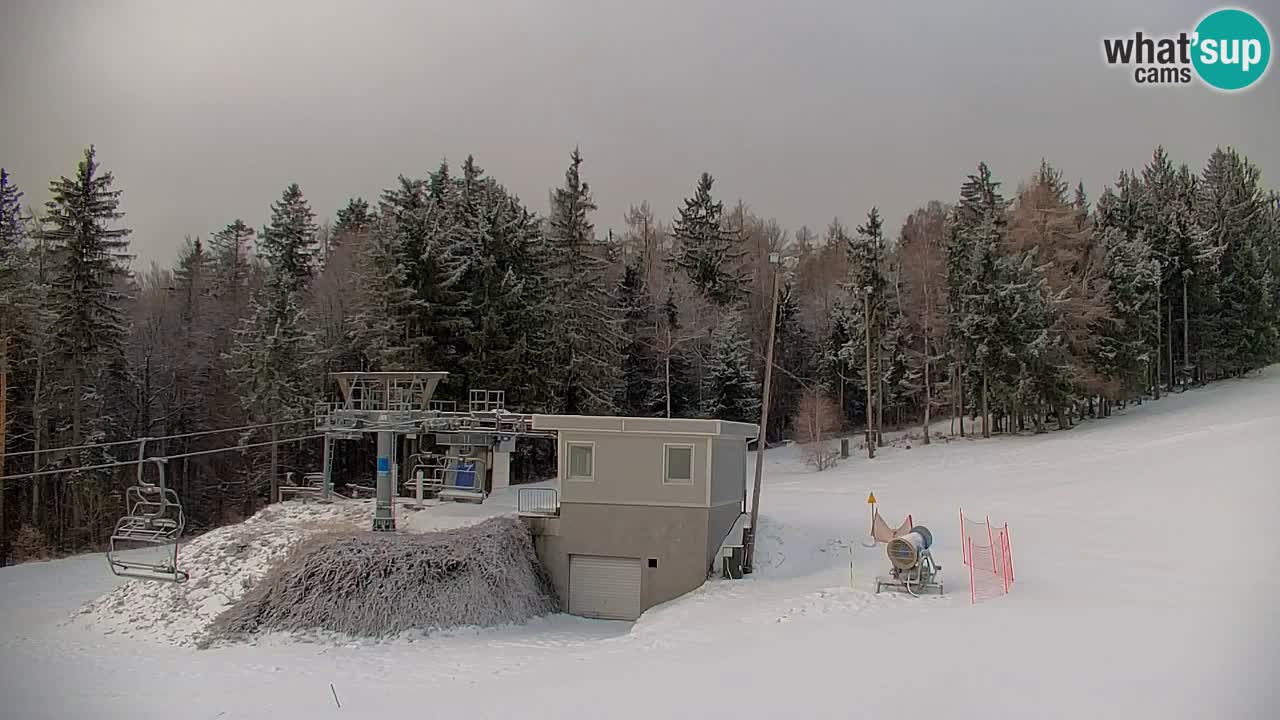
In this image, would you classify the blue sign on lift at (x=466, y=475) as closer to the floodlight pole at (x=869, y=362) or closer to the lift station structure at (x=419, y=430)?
the lift station structure at (x=419, y=430)

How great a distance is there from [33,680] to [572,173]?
1233 inches

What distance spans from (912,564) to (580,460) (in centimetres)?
790

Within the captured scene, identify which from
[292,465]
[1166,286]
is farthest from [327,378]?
[1166,286]

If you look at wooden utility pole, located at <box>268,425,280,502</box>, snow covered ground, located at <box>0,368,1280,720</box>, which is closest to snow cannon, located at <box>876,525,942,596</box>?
snow covered ground, located at <box>0,368,1280,720</box>

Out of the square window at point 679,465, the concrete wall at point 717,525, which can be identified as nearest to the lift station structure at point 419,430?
the square window at point 679,465

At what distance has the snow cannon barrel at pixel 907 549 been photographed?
48.2 ft

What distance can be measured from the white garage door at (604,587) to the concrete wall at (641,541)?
0.15 meters

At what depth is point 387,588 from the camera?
16.2m

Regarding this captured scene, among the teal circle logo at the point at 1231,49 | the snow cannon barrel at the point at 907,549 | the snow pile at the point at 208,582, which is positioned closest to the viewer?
the teal circle logo at the point at 1231,49

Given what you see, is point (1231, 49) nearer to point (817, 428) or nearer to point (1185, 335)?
point (817, 428)

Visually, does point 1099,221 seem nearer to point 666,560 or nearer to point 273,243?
point 666,560

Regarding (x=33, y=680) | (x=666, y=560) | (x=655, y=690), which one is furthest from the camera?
(x=666, y=560)

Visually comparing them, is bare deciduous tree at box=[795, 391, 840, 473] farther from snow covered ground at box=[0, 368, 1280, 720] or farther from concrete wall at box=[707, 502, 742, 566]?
concrete wall at box=[707, 502, 742, 566]

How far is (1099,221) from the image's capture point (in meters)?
43.2
